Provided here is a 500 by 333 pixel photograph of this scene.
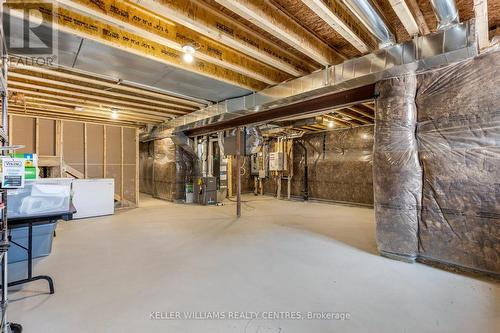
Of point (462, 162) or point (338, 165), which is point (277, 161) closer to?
point (338, 165)

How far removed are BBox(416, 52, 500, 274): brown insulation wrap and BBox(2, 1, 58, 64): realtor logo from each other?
368 centimetres

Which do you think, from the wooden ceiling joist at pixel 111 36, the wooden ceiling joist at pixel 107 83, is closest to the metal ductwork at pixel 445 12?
the wooden ceiling joist at pixel 111 36

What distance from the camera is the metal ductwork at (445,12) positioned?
6.51 ft

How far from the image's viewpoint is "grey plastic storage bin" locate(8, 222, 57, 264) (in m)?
2.66

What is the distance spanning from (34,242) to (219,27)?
3.11 metres

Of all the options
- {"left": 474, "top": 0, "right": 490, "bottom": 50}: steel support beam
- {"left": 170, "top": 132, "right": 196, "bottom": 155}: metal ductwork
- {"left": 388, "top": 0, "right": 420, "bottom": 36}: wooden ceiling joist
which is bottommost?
{"left": 170, "top": 132, "right": 196, "bottom": 155}: metal ductwork

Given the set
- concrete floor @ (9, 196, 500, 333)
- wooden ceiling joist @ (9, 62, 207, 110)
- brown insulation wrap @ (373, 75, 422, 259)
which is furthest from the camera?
wooden ceiling joist @ (9, 62, 207, 110)

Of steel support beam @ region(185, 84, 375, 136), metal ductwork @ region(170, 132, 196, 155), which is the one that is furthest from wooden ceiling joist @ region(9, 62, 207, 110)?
metal ductwork @ region(170, 132, 196, 155)

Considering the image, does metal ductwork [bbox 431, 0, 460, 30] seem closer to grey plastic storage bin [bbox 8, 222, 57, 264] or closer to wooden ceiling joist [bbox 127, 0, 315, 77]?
wooden ceiling joist [bbox 127, 0, 315, 77]

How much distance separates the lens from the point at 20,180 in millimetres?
1396

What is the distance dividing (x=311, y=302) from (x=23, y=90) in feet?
17.2

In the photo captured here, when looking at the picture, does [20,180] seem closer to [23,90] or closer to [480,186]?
[480,186]

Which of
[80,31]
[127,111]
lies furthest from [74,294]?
[127,111]

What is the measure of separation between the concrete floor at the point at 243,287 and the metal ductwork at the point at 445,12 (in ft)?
7.68
